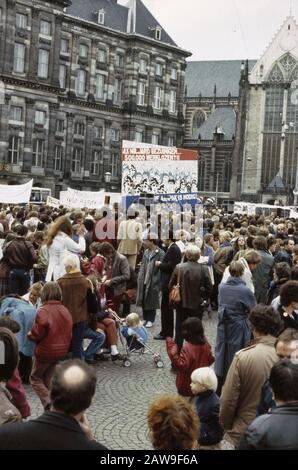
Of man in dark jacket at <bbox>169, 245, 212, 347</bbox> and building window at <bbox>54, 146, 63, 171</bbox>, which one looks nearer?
man in dark jacket at <bbox>169, 245, 212, 347</bbox>

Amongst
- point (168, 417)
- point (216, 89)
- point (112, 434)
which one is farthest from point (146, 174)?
point (216, 89)

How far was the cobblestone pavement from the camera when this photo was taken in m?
6.91

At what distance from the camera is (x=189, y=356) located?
677 centimetres

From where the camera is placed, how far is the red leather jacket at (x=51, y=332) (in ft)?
23.5

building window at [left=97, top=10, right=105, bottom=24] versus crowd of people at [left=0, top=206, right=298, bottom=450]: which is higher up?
building window at [left=97, top=10, right=105, bottom=24]

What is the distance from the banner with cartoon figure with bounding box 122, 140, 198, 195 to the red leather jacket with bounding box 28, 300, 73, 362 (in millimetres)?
13403

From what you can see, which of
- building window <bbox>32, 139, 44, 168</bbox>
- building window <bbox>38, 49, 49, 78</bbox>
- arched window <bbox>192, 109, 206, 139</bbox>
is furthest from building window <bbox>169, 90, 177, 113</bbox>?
arched window <bbox>192, 109, 206, 139</bbox>

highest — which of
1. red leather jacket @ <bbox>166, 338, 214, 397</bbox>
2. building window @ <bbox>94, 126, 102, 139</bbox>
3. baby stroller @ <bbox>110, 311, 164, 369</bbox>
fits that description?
building window @ <bbox>94, 126, 102, 139</bbox>

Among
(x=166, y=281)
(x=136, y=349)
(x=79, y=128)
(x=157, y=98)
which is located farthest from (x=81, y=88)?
(x=136, y=349)

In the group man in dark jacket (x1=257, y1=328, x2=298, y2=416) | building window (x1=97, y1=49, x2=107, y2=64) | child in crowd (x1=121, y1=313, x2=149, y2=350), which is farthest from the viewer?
building window (x1=97, y1=49, x2=107, y2=64)

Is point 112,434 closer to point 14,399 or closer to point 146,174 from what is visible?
point 14,399

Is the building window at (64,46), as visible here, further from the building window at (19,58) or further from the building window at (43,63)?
the building window at (19,58)

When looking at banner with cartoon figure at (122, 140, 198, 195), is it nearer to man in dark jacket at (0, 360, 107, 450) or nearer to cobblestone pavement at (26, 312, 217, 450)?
cobblestone pavement at (26, 312, 217, 450)

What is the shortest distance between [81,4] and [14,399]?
54.5 m
